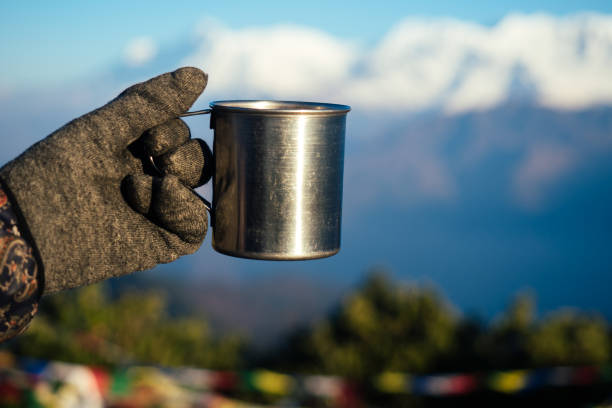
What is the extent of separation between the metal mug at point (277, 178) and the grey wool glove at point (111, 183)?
111mm

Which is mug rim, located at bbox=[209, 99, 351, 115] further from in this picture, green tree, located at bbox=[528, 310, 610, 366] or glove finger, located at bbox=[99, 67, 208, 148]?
green tree, located at bbox=[528, 310, 610, 366]

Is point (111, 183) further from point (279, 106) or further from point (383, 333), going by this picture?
point (383, 333)

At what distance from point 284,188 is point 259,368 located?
12852 millimetres

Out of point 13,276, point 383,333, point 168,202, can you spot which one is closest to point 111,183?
point 168,202

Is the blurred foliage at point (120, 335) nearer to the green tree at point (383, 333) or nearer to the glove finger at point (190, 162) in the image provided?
the green tree at point (383, 333)

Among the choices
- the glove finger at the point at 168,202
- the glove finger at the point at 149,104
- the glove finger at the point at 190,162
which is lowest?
the glove finger at the point at 168,202

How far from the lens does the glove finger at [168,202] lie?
245 cm

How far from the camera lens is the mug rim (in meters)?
2.32

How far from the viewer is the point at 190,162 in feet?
8.31

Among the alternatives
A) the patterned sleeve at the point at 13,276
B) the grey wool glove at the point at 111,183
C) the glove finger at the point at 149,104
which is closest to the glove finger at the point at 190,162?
the grey wool glove at the point at 111,183

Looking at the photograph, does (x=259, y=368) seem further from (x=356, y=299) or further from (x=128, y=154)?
(x=128, y=154)

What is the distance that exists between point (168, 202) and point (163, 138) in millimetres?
214

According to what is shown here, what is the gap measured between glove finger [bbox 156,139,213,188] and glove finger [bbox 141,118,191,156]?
2 cm

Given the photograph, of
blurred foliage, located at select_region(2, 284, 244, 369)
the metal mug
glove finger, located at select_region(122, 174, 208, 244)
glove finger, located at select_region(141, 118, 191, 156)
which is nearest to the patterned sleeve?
glove finger, located at select_region(122, 174, 208, 244)
